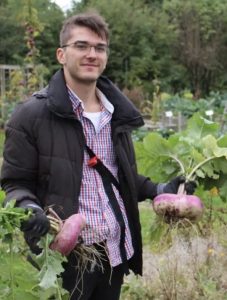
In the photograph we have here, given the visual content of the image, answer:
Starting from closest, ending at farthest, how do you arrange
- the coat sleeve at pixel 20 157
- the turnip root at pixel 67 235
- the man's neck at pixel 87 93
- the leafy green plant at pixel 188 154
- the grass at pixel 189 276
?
the turnip root at pixel 67 235, the coat sleeve at pixel 20 157, the man's neck at pixel 87 93, the leafy green plant at pixel 188 154, the grass at pixel 189 276

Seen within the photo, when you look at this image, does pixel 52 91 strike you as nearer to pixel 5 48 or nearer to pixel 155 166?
pixel 155 166

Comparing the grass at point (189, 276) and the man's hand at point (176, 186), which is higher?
the man's hand at point (176, 186)

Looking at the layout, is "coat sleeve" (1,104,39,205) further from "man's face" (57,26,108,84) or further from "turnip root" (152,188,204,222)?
"turnip root" (152,188,204,222)

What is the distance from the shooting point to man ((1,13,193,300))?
2.19 m

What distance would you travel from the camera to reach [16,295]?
1.96 m

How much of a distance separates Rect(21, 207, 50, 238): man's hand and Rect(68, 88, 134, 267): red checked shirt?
0.29m

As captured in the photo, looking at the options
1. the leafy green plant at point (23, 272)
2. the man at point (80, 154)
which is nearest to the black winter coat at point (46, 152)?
the man at point (80, 154)

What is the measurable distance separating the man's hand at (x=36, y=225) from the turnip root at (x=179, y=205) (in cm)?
64

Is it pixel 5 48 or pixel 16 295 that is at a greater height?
pixel 16 295

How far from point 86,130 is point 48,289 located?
25.4 inches

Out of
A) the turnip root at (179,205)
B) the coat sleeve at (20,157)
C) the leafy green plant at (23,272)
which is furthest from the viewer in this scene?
the turnip root at (179,205)

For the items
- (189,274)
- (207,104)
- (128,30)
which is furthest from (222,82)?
(189,274)

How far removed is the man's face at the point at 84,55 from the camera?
7.25 ft

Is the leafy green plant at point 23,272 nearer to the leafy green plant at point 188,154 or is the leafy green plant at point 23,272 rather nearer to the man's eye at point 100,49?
the man's eye at point 100,49
